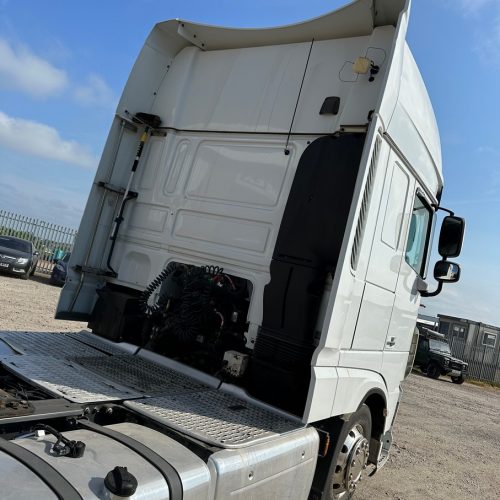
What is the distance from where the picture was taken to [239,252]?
3994 millimetres

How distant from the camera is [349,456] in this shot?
12.2 ft

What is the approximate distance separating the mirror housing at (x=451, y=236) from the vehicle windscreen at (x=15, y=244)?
48.9ft

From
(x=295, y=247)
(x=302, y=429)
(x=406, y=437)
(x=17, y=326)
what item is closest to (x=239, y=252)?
(x=295, y=247)

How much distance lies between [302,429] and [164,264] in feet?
6.48

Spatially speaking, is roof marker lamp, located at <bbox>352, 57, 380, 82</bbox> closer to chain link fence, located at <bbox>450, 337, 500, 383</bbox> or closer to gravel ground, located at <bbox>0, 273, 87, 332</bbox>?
gravel ground, located at <bbox>0, 273, 87, 332</bbox>

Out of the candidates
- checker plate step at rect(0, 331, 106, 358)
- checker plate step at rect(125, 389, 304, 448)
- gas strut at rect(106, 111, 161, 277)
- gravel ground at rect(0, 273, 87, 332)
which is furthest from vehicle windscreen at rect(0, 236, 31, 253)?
checker plate step at rect(125, 389, 304, 448)

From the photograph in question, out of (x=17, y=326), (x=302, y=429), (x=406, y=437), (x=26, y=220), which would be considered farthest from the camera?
(x=26, y=220)

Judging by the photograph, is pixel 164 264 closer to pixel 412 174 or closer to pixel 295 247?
pixel 295 247

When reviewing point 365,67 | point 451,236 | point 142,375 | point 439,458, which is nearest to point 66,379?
point 142,375

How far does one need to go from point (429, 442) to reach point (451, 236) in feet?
13.3

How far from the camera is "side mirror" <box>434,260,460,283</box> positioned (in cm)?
496

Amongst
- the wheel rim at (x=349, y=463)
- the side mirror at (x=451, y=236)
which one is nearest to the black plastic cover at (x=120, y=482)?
the wheel rim at (x=349, y=463)

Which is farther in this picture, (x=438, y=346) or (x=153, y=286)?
(x=438, y=346)

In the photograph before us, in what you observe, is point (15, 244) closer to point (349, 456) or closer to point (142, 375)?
point (142, 375)
